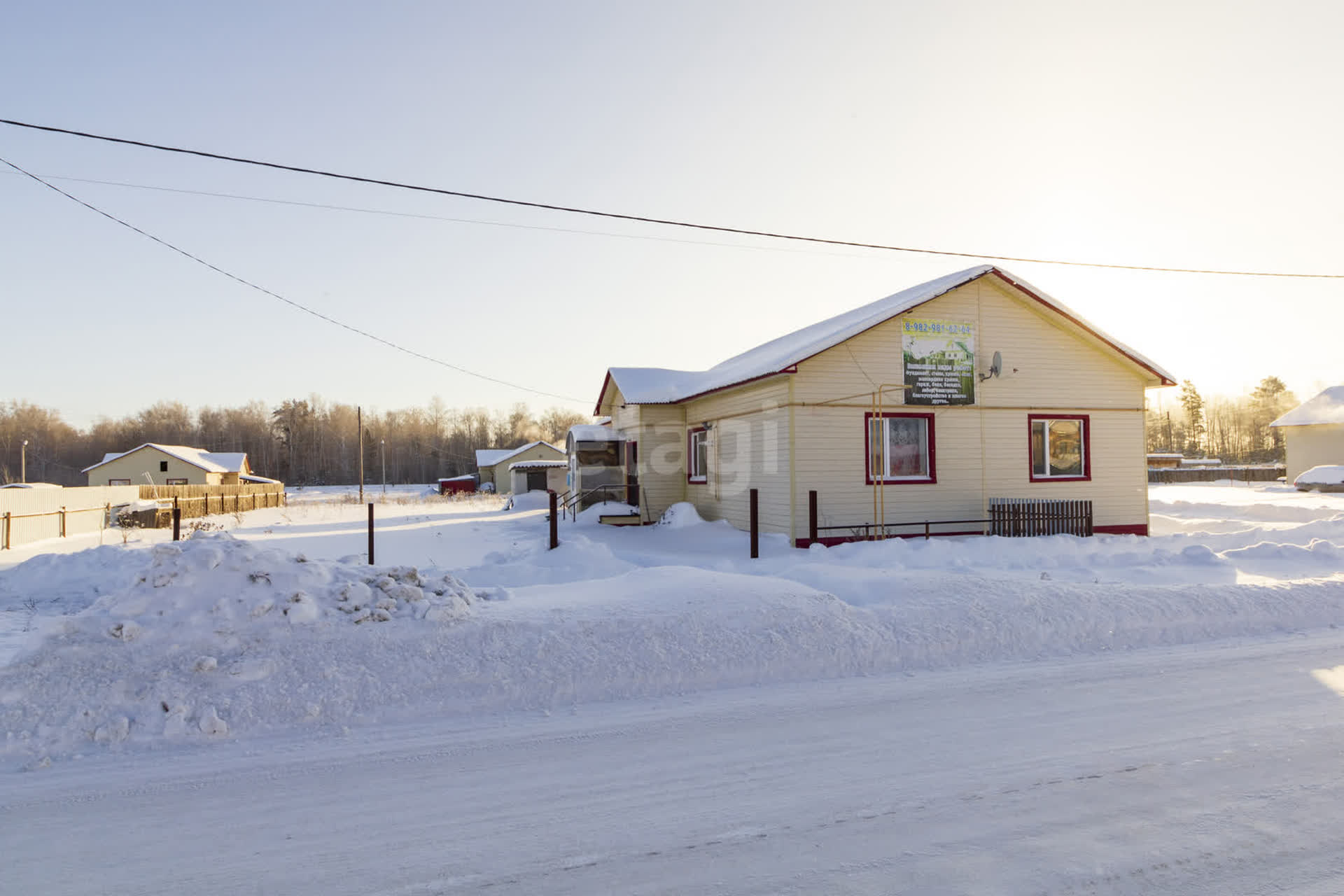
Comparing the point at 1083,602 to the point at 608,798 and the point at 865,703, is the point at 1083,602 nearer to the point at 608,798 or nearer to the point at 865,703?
the point at 865,703

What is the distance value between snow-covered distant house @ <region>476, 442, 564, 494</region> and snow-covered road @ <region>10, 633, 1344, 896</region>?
174 ft

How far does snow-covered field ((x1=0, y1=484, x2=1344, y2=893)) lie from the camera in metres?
3.68

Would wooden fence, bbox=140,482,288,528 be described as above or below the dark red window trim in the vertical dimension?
below

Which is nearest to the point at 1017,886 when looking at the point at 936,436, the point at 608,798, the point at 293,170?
the point at 608,798

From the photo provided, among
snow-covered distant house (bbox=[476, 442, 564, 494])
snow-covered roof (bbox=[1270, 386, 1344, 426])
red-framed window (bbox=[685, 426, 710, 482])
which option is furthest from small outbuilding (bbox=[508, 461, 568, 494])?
snow-covered roof (bbox=[1270, 386, 1344, 426])

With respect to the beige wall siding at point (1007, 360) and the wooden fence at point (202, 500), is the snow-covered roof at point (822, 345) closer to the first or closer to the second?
the beige wall siding at point (1007, 360)

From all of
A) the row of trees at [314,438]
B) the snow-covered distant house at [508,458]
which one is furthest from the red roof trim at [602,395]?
the row of trees at [314,438]

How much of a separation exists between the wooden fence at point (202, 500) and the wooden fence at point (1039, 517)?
28.3 metres

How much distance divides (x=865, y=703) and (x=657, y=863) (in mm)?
2904

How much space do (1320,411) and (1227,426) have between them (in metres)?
68.2

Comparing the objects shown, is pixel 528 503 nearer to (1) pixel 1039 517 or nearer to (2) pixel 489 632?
(1) pixel 1039 517

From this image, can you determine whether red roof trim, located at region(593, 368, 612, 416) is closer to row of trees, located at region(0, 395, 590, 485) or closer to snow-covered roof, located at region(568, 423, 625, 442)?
snow-covered roof, located at region(568, 423, 625, 442)

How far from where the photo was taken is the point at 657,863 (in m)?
3.64

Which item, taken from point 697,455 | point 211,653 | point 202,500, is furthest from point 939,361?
point 202,500
